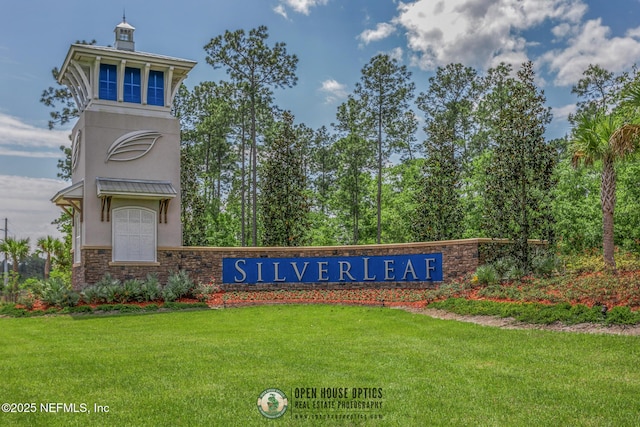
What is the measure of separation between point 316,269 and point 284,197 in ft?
21.3

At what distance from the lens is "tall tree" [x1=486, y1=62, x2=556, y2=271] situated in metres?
19.7

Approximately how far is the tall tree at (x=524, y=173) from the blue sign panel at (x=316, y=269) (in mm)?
4005

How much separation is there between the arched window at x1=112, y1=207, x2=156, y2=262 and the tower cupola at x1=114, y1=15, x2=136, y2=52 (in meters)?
6.57

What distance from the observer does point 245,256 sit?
75.6 ft

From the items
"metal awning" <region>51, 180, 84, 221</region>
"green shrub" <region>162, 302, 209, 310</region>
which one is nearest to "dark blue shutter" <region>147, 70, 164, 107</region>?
"metal awning" <region>51, 180, 84, 221</region>

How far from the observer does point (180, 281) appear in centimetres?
2111

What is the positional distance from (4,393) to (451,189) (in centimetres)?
2251

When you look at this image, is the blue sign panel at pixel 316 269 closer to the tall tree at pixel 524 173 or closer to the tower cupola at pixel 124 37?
the tall tree at pixel 524 173

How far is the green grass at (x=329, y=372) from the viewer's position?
20.2ft

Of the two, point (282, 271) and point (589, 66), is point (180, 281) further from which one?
point (589, 66)

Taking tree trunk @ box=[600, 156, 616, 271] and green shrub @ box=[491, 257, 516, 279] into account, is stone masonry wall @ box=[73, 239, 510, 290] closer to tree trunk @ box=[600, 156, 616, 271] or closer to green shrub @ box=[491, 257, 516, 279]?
green shrub @ box=[491, 257, 516, 279]

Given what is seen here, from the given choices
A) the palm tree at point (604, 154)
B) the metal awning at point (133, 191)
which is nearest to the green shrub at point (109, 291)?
the metal awning at point (133, 191)

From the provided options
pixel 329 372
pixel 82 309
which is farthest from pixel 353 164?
pixel 329 372

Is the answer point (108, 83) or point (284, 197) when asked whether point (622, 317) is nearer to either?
point (284, 197)
